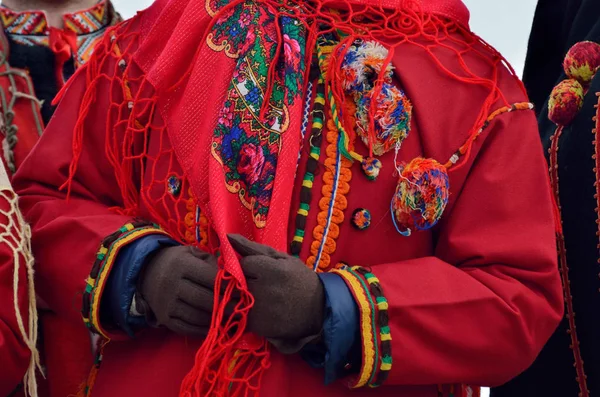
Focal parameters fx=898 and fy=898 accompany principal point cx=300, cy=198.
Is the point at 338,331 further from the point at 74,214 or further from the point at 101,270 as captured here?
the point at 74,214

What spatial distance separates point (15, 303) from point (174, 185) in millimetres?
342

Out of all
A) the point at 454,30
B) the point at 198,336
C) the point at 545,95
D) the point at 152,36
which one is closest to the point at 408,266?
the point at 198,336

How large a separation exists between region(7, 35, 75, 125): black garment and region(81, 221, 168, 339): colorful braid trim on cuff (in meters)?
0.83

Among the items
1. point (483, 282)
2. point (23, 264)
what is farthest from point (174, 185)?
point (483, 282)

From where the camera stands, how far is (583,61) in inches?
74.4

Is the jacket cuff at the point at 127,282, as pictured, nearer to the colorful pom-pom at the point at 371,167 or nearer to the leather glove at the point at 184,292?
the leather glove at the point at 184,292

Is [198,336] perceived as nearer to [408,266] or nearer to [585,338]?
[408,266]

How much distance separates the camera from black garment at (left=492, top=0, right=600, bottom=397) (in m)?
1.83

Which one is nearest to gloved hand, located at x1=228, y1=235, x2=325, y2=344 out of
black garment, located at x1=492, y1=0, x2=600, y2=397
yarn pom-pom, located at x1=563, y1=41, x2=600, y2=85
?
black garment, located at x1=492, y1=0, x2=600, y2=397

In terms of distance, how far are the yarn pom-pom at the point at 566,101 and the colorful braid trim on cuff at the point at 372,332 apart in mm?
695

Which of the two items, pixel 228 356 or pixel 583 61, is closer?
pixel 228 356

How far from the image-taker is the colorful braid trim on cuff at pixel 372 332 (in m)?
1.43

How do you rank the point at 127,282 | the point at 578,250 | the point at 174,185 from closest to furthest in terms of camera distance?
the point at 127,282
the point at 174,185
the point at 578,250

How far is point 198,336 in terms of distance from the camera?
149 centimetres
